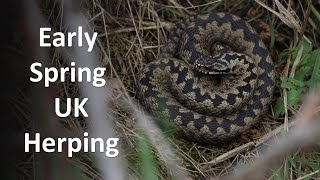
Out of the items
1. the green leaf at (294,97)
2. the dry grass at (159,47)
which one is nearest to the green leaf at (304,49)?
the dry grass at (159,47)

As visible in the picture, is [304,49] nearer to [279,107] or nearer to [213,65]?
[279,107]

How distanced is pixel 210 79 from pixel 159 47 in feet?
1.94

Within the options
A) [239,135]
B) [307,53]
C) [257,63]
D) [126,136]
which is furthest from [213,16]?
[126,136]

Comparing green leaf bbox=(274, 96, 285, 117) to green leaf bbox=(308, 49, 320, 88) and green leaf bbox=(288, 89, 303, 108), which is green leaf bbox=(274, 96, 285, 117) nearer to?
green leaf bbox=(288, 89, 303, 108)

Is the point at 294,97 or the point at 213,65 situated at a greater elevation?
the point at 213,65

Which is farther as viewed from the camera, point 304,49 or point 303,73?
point 304,49

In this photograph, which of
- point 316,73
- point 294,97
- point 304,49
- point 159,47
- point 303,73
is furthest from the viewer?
point 159,47

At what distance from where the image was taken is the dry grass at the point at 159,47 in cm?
431

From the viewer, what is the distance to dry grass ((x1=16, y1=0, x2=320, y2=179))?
170 inches

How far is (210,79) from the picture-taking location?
5.20 meters

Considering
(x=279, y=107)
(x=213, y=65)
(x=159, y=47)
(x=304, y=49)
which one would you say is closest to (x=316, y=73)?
(x=304, y=49)

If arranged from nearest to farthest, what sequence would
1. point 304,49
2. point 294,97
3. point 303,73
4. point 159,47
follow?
point 294,97, point 303,73, point 304,49, point 159,47

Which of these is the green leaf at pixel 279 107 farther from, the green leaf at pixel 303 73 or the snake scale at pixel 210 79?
the green leaf at pixel 303 73

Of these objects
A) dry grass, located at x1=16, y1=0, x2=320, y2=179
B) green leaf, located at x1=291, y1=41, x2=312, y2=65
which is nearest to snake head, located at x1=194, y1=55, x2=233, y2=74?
dry grass, located at x1=16, y1=0, x2=320, y2=179
